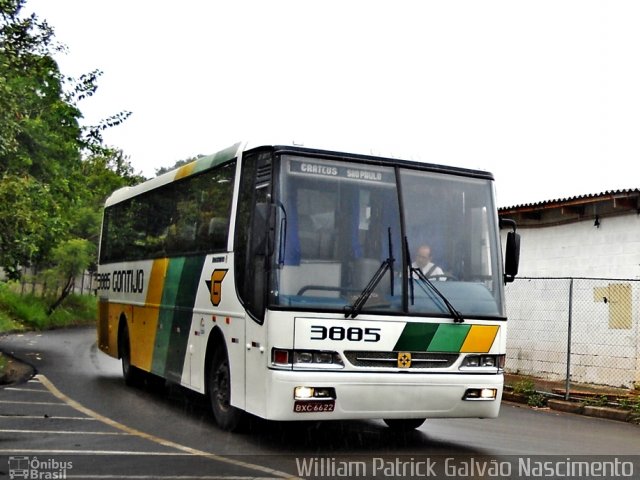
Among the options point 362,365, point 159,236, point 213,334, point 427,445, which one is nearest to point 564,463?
point 427,445

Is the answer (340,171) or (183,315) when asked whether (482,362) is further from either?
(183,315)

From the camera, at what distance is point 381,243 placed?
905cm

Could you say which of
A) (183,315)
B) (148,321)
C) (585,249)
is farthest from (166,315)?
(585,249)

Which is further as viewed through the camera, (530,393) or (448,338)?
(530,393)

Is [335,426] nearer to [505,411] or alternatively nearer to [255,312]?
[255,312]

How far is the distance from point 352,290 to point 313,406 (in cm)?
120

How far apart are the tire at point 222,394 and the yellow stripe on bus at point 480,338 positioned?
2572 mm

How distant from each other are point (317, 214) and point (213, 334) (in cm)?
235

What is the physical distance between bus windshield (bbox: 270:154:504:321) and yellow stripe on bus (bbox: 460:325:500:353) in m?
0.16

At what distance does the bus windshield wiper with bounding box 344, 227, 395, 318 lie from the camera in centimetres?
869

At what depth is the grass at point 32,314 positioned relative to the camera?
3255cm

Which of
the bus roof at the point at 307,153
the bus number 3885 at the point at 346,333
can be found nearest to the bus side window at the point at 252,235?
the bus roof at the point at 307,153

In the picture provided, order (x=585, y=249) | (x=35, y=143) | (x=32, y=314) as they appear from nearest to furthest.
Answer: (x=585, y=249) < (x=35, y=143) < (x=32, y=314)

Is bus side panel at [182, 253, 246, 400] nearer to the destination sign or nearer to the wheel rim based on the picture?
the wheel rim
